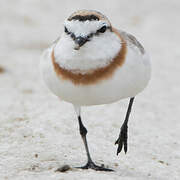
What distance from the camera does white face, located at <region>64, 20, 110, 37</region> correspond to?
402 centimetres

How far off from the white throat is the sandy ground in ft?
3.52

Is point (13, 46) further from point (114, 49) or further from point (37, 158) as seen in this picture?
point (114, 49)

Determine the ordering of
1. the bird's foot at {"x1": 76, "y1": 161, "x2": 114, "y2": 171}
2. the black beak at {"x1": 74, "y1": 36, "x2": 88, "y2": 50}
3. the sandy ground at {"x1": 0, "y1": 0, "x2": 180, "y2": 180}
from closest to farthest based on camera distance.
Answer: the black beak at {"x1": 74, "y1": 36, "x2": 88, "y2": 50} → the bird's foot at {"x1": 76, "y1": 161, "x2": 114, "y2": 171} → the sandy ground at {"x1": 0, "y1": 0, "x2": 180, "y2": 180}

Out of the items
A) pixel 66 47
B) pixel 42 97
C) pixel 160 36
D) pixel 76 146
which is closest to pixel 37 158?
pixel 76 146

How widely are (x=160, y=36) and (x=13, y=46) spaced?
10.8 ft

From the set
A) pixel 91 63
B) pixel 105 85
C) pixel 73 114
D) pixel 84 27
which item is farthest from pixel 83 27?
pixel 73 114

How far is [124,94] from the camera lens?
173 inches

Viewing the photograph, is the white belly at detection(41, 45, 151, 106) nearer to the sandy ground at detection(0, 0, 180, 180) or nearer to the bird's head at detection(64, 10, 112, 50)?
the bird's head at detection(64, 10, 112, 50)

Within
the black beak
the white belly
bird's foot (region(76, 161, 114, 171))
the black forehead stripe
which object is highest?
the black forehead stripe

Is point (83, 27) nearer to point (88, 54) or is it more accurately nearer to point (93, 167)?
point (88, 54)

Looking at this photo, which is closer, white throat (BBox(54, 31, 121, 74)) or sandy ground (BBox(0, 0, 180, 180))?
white throat (BBox(54, 31, 121, 74))

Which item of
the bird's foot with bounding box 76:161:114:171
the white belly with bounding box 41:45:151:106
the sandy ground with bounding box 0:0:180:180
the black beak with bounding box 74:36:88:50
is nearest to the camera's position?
the black beak with bounding box 74:36:88:50

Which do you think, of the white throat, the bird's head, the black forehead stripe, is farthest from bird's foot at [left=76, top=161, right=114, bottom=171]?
the black forehead stripe

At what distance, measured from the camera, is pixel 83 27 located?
4051 mm
